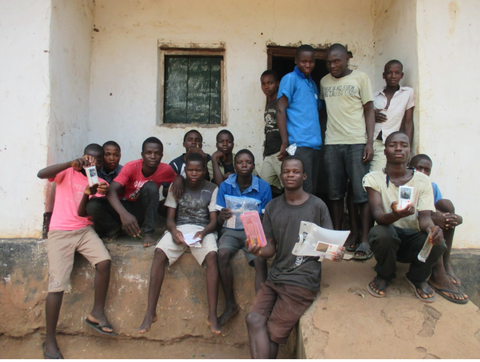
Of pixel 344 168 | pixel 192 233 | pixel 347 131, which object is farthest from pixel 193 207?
pixel 347 131

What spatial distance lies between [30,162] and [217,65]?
8.18 ft

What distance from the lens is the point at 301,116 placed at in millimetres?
3531

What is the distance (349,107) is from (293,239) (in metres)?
1.60

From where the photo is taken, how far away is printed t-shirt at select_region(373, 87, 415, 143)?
11.8 ft

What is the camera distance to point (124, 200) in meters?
3.53

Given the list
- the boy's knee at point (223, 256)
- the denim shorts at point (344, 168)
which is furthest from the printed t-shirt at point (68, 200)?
the denim shorts at point (344, 168)

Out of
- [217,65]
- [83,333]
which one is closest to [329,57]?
[217,65]

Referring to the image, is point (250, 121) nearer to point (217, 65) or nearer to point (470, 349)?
point (217, 65)

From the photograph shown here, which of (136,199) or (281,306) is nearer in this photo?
(281,306)

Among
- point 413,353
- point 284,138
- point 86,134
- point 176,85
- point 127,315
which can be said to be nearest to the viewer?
point 413,353

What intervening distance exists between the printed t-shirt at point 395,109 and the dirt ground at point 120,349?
8.18 ft

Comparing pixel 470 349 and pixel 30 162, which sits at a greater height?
pixel 30 162

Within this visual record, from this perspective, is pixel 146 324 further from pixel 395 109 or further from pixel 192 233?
pixel 395 109

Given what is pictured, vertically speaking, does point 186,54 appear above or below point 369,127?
above
